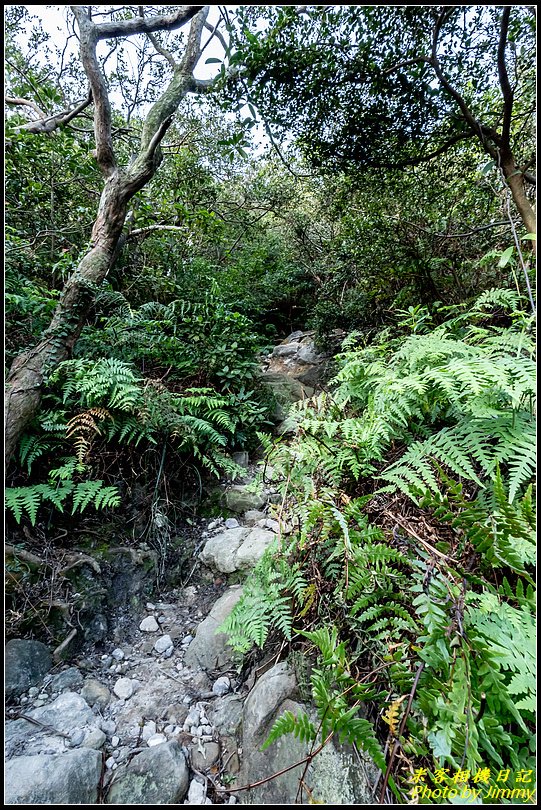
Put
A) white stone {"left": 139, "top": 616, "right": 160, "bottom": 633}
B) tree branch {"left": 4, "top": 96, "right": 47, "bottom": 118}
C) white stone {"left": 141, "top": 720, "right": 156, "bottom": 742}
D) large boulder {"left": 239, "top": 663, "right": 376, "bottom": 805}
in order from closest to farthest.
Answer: large boulder {"left": 239, "top": 663, "right": 376, "bottom": 805}
white stone {"left": 141, "top": 720, "right": 156, "bottom": 742}
white stone {"left": 139, "top": 616, "right": 160, "bottom": 633}
tree branch {"left": 4, "top": 96, "right": 47, "bottom": 118}

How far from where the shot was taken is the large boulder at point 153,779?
139cm

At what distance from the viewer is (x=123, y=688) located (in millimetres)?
1880

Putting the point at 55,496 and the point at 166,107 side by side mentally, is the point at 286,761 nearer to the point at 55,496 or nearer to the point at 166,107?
the point at 55,496

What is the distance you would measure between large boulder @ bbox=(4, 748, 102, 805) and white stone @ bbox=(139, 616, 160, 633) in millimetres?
750

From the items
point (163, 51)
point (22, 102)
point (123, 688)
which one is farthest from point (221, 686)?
point (163, 51)

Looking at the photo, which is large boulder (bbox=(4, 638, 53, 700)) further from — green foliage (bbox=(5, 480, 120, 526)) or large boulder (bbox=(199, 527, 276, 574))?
large boulder (bbox=(199, 527, 276, 574))

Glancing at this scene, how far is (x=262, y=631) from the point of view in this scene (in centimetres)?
154

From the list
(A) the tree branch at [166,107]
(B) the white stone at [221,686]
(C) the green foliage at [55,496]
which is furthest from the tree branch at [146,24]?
(B) the white stone at [221,686]

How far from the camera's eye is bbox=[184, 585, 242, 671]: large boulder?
1.94 meters

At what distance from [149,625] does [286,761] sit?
1319 millimetres

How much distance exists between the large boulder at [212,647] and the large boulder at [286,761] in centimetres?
42

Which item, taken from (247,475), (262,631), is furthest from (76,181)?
(262,631)

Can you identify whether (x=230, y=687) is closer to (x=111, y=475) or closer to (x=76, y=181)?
(x=111, y=475)

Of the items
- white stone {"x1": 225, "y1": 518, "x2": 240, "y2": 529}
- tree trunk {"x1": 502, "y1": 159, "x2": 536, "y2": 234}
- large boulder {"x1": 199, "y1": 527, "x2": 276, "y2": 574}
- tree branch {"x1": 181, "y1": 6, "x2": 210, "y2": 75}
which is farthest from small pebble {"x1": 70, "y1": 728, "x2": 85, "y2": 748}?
tree branch {"x1": 181, "y1": 6, "x2": 210, "y2": 75}
